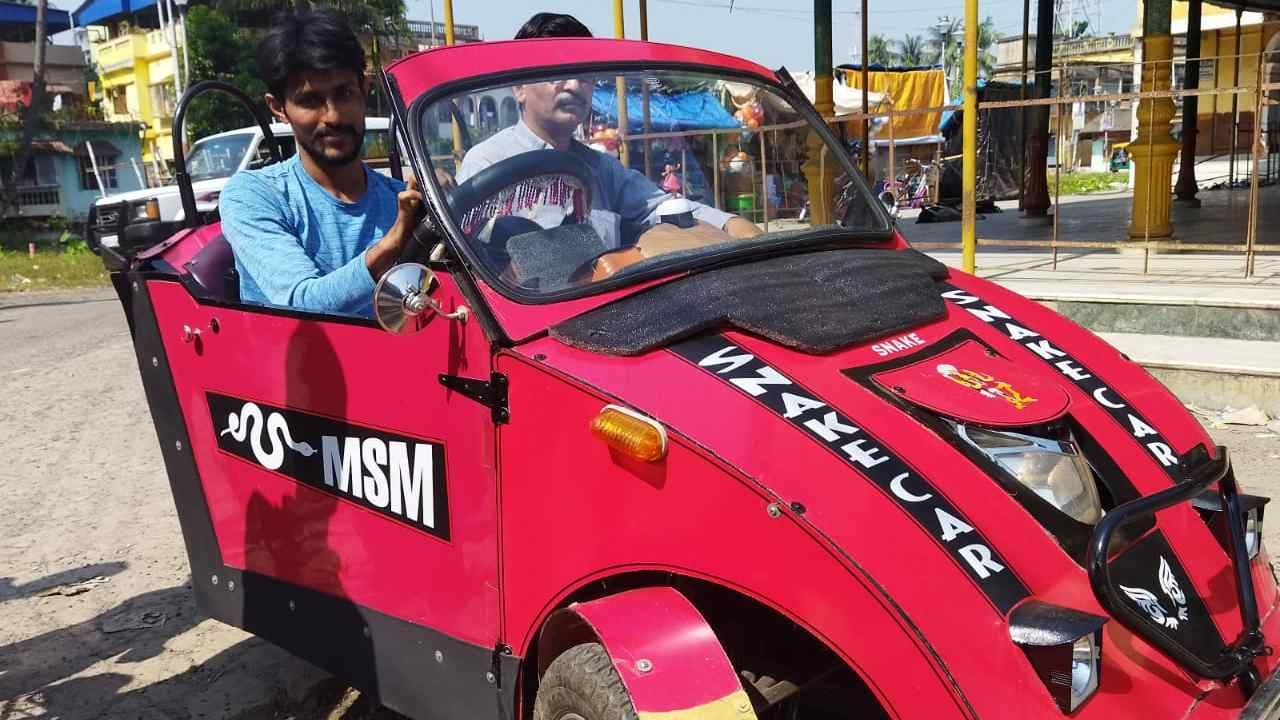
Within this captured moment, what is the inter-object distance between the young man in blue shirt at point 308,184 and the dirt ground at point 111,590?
1.41 metres

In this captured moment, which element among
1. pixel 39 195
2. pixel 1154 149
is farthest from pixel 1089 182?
pixel 39 195

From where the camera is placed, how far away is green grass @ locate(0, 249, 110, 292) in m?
18.1

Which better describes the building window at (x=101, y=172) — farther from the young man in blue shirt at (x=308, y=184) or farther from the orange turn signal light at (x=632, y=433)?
the orange turn signal light at (x=632, y=433)

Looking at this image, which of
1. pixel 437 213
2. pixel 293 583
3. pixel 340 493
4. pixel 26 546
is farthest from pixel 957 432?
pixel 26 546

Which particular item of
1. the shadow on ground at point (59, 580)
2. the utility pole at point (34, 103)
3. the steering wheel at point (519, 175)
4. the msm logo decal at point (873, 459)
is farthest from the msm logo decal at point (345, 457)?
the utility pole at point (34, 103)

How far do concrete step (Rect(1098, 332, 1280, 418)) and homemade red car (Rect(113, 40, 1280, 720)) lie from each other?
3999 mm

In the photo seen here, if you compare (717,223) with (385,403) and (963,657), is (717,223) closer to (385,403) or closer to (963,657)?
(385,403)

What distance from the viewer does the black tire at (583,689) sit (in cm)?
198

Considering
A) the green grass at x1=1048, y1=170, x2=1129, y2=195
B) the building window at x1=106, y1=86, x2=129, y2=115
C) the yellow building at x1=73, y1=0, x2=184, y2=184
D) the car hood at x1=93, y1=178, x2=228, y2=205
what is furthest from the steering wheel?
the building window at x1=106, y1=86, x2=129, y2=115

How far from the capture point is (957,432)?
2.03 m

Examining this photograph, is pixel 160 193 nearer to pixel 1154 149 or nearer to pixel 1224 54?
pixel 1154 149

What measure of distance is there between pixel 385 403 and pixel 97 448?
5.23 meters

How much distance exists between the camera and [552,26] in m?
4.09

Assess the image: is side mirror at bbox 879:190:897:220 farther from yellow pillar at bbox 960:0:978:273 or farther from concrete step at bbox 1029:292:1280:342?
concrete step at bbox 1029:292:1280:342
